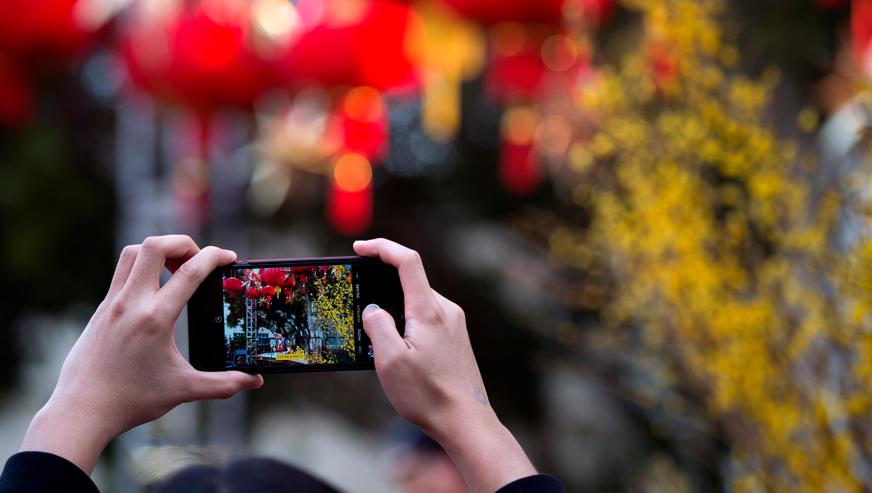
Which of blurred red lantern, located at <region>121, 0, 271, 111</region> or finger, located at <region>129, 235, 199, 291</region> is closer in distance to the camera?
finger, located at <region>129, 235, 199, 291</region>

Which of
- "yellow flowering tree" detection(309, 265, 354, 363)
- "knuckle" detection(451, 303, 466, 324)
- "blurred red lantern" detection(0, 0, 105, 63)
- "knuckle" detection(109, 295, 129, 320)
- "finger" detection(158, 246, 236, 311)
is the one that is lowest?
"yellow flowering tree" detection(309, 265, 354, 363)

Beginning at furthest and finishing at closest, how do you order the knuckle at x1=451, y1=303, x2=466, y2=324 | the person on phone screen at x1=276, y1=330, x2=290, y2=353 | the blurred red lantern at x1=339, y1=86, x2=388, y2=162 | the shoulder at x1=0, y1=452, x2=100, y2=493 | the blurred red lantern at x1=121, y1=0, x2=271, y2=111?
the blurred red lantern at x1=339, y1=86, x2=388, y2=162, the blurred red lantern at x1=121, y1=0, x2=271, y2=111, the person on phone screen at x1=276, y1=330, x2=290, y2=353, the knuckle at x1=451, y1=303, x2=466, y2=324, the shoulder at x1=0, y1=452, x2=100, y2=493

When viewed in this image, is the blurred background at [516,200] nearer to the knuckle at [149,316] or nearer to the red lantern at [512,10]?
the red lantern at [512,10]

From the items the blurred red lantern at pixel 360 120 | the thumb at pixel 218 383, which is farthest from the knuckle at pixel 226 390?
the blurred red lantern at pixel 360 120

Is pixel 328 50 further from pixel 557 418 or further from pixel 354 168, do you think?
pixel 557 418

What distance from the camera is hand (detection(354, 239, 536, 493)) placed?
0.45 m

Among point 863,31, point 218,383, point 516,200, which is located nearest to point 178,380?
point 218,383

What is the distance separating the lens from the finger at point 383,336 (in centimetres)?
48

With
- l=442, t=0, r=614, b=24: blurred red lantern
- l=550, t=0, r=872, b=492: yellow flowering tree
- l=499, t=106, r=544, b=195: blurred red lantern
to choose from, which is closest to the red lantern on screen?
l=499, t=106, r=544, b=195: blurred red lantern

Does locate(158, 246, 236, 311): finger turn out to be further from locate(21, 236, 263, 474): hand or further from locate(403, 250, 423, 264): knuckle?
locate(403, 250, 423, 264): knuckle

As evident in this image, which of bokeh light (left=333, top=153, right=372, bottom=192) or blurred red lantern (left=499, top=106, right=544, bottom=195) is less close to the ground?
blurred red lantern (left=499, top=106, right=544, bottom=195)

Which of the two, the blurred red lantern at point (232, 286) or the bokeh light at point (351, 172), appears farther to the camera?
the bokeh light at point (351, 172)

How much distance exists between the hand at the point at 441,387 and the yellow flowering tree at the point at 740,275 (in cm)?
46

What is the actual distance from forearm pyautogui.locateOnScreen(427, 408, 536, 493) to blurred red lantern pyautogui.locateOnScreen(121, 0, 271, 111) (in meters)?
1.27
